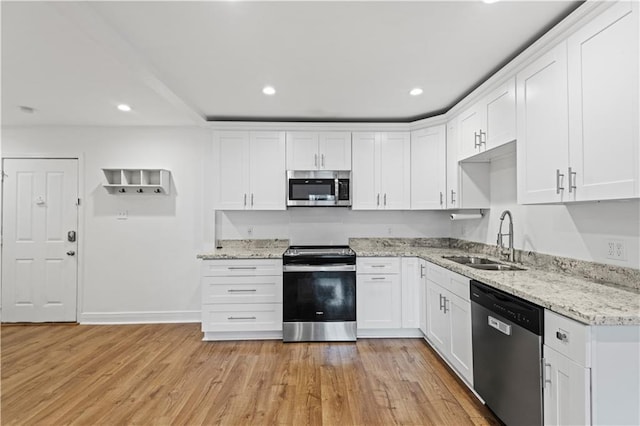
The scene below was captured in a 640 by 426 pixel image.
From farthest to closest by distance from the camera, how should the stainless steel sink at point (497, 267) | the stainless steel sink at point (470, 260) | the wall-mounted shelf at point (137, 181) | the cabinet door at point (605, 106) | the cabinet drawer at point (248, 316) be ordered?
the wall-mounted shelf at point (137, 181) < the cabinet drawer at point (248, 316) < the stainless steel sink at point (470, 260) < the stainless steel sink at point (497, 267) < the cabinet door at point (605, 106)

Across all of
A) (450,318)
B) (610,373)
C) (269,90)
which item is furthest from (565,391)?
(269,90)

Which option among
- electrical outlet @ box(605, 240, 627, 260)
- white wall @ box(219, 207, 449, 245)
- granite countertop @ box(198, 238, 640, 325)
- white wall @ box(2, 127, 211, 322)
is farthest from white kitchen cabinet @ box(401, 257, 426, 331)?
white wall @ box(2, 127, 211, 322)

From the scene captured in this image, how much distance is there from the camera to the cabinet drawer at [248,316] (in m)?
3.45

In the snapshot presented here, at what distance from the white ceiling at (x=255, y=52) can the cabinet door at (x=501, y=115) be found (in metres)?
0.26

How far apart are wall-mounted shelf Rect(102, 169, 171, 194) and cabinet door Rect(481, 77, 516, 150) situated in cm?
365

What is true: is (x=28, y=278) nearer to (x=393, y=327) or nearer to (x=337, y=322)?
(x=337, y=322)

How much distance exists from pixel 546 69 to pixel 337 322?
2.80m

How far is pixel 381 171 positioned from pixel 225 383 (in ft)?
9.06

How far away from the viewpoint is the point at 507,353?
6.02 ft

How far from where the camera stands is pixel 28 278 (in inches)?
160

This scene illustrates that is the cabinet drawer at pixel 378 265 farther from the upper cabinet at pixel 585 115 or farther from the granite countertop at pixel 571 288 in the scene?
the upper cabinet at pixel 585 115

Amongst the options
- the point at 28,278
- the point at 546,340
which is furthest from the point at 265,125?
the point at 28,278

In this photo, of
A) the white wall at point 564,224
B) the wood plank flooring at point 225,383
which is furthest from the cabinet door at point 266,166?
the white wall at point 564,224

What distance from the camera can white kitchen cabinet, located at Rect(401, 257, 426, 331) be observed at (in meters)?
3.49
